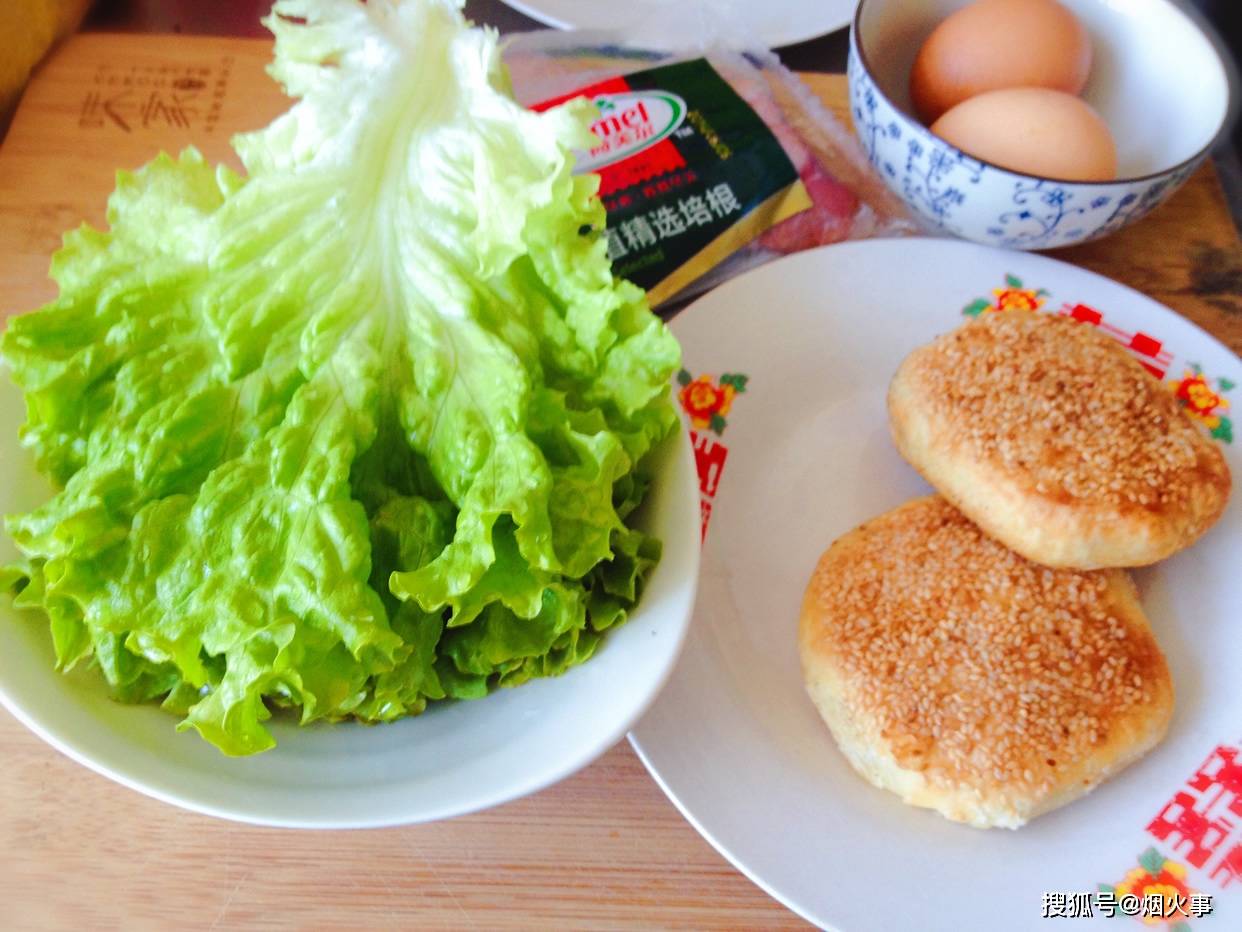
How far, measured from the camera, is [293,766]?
77cm

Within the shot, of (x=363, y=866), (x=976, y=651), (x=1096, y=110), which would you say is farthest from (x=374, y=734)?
(x=1096, y=110)

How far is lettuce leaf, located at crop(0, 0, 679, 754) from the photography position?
70 centimetres

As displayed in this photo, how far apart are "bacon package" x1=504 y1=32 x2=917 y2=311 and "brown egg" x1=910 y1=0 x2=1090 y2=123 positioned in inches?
7.5

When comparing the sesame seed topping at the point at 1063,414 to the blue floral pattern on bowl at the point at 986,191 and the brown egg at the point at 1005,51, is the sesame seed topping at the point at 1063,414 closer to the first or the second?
the blue floral pattern on bowl at the point at 986,191

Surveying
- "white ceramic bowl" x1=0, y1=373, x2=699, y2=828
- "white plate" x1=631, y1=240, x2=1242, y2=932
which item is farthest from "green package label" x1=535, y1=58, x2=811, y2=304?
"white ceramic bowl" x1=0, y1=373, x2=699, y2=828

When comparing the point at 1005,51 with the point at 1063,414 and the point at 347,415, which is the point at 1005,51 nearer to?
the point at 1063,414

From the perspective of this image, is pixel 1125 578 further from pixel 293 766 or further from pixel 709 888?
pixel 293 766

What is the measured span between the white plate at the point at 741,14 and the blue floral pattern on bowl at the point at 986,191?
396mm

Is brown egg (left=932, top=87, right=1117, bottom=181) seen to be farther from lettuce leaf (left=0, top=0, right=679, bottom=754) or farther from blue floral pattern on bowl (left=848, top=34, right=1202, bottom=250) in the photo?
lettuce leaf (left=0, top=0, right=679, bottom=754)

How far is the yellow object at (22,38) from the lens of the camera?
1.51 metres

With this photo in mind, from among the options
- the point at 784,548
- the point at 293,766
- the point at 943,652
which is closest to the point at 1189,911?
the point at 943,652

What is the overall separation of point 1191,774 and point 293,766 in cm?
86

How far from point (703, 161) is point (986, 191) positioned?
0.41 metres

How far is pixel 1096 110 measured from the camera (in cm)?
143
